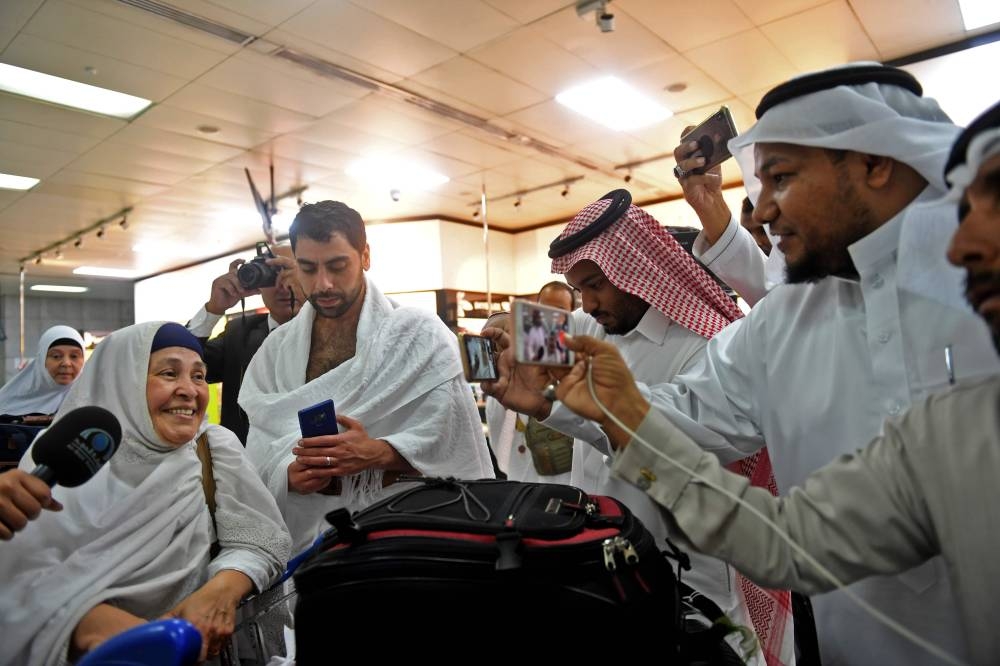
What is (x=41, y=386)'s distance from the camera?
4863mm

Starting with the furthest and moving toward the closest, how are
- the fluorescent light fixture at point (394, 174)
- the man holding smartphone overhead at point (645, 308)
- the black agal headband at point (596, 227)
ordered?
1. the fluorescent light fixture at point (394, 174)
2. the black agal headband at point (596, 227)
3. the man holding smartphone overhead at point (645, 308)

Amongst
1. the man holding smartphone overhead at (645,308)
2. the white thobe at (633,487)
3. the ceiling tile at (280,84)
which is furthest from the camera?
the ceiling tile at (280,84)

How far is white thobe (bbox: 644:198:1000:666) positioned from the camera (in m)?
1.11

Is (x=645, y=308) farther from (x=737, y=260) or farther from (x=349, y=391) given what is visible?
(x=349, y=391)

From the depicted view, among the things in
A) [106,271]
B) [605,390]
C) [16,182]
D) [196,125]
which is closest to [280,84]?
[196,125]

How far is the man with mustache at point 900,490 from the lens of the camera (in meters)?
0.86

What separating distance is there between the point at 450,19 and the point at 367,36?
59 centimetres

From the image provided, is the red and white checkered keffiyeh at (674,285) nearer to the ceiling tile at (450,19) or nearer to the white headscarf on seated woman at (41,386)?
the ceiling tile at (450,19)

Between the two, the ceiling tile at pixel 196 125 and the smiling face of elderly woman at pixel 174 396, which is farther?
the ceiling tile at pixel 196 125

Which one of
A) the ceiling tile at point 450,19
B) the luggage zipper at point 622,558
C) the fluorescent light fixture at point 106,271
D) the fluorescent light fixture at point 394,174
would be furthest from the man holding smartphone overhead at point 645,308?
the fluorescent light fixture at point 106,271

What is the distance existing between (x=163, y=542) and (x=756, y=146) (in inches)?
64.9

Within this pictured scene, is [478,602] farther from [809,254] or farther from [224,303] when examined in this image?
[224,303]

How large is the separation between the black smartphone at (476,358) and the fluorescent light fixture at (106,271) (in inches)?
483

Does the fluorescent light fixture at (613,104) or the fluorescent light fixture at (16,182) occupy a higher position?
the fluorescent light fixture at (613,104)
